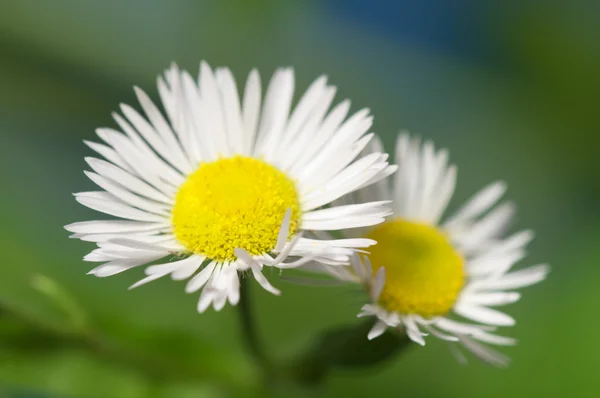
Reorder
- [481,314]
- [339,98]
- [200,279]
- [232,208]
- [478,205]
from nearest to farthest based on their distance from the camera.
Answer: [200,279] < [232,208] < [481,314] < [478,205] < [339,98]

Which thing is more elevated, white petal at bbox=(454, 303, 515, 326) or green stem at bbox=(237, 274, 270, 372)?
green stem at bbox=(237, 274, 270, 372)

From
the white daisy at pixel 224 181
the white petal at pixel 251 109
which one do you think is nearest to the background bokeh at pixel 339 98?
the white daisy at pixel 224 181

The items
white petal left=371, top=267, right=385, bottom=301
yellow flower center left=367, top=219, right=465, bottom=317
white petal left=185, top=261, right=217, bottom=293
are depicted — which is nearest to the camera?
white petal left=185, top=261, right=217, bottom=293

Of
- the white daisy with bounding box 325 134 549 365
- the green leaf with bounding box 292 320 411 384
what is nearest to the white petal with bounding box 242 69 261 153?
the white daisy with bounding box 325 134 549 365

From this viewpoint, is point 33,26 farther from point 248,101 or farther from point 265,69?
point 248,101

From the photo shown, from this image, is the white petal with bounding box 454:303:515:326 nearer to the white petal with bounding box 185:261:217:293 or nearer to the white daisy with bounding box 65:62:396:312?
the white daisy with bounding box 65:62:396:312

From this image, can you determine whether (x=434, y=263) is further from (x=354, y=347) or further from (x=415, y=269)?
(x=354, y=347)

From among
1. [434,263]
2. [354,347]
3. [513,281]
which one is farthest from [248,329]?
[513,281]
